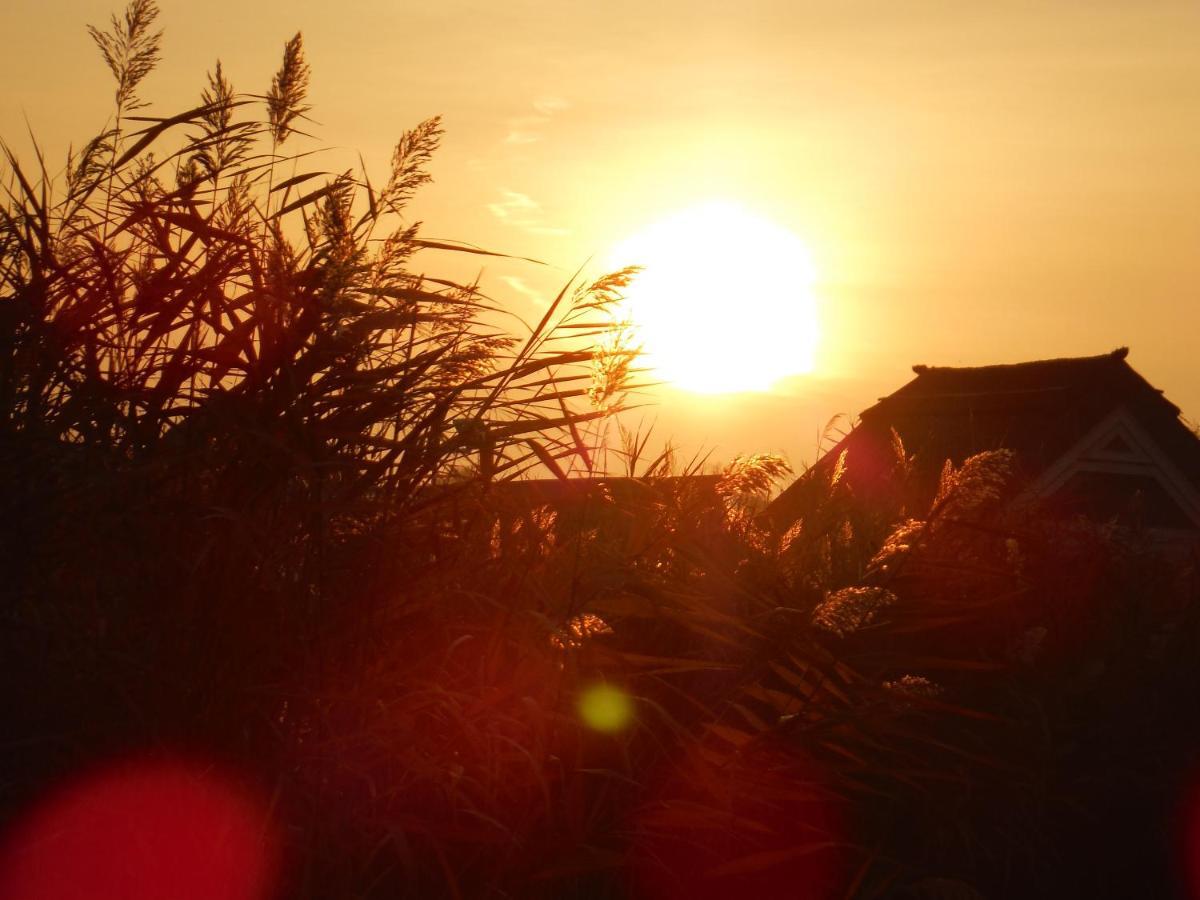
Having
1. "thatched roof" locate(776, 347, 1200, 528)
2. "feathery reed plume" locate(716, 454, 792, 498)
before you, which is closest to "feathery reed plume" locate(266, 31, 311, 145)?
"feathery reed plume" locate(716, 454, 792, 498)

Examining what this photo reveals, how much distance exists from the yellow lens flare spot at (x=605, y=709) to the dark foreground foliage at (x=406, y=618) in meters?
0.02

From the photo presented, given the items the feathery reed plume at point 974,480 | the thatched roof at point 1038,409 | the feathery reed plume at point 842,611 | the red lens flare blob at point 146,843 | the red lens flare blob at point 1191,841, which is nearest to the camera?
the red lens flare blob at point 146,843

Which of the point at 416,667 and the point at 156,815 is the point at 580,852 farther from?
the point at 156,815

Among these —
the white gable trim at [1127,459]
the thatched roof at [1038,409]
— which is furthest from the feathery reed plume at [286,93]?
the white gable trim at [1127,459]

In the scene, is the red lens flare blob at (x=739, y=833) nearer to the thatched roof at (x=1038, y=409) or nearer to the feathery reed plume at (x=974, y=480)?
the feathery reed plume at (x=974, y=480)

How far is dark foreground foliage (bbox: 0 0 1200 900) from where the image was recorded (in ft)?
8.15

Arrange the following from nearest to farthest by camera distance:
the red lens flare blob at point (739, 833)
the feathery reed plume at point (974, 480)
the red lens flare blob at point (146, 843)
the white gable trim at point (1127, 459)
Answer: the red lens flare blob at point (146, 843) → the red lens flare blob at point (739, 833) → the feathery reed plume at point (974, 480) → the white gable trim at point (1127, 459)

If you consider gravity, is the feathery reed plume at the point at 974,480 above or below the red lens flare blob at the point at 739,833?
above

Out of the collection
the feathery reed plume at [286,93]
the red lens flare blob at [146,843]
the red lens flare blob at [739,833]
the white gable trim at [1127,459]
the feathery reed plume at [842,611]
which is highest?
the white gable trim at [1127,459]

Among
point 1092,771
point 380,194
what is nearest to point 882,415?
point 1092,771

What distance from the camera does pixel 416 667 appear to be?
2643 millimetres

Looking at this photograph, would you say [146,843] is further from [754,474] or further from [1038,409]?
[1038,409]

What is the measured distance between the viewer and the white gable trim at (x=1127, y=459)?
59.2 ft

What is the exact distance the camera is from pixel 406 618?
273 centimetres
